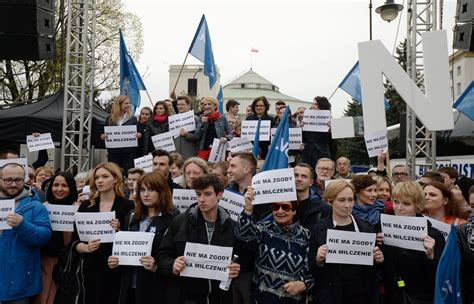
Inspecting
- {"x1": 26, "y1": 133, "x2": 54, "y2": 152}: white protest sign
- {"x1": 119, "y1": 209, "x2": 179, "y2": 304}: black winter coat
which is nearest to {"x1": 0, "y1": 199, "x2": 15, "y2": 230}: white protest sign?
{"x1": 119, "y1": 209, "x2": 179, "y2": 304}: black winter coat

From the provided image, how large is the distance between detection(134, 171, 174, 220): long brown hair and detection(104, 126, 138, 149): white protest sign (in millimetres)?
4068

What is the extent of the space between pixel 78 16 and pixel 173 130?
4323 millimetres

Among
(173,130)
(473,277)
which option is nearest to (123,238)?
(473,277)

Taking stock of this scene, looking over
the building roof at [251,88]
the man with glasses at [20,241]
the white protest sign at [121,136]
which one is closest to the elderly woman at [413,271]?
the man with glasses at [20,241]

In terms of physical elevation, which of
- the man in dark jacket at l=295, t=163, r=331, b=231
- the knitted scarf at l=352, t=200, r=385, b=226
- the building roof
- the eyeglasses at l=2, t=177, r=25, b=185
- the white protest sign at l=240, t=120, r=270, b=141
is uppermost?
the building roof

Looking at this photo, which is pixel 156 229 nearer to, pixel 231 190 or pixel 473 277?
pixel 231 190

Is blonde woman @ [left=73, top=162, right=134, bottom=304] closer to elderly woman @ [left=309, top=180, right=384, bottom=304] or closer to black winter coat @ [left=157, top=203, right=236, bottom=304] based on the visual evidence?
black winter coat @ [left=157, top=203, right=236, bottom=304]

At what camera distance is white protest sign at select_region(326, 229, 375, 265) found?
12.5 feet

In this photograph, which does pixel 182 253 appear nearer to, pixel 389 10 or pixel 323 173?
pixel 323 173

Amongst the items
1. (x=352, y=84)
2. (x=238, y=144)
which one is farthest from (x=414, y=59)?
(x=238, y=144)

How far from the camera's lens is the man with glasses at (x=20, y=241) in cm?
437

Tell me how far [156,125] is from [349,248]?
519 cm

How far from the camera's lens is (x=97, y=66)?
25.1 meters

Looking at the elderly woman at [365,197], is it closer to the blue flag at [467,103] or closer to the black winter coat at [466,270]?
the black winter coat at [466,270]
